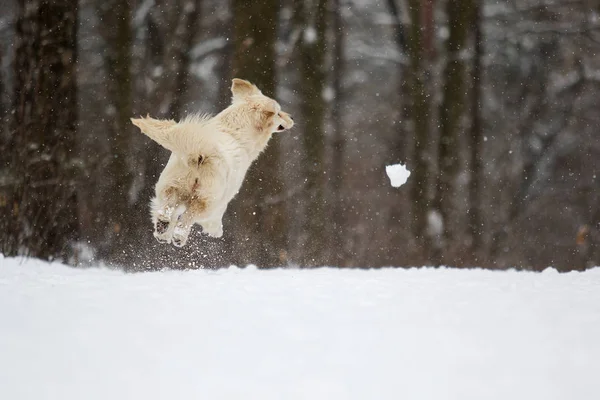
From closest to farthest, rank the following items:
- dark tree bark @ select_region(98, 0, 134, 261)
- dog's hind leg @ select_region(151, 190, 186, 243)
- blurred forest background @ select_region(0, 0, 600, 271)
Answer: dog's hind leg @ select_region(151, 190, 186, 243)
blurred forest background @ select_region(0, 0, 600, 271)
dark tree bark @ select_region(98, 0, 134, 261)

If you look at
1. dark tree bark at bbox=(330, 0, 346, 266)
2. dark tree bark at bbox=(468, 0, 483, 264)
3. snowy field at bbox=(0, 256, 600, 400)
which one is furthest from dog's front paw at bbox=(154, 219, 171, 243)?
dark tree bark at bbox=(468, 0, 483, 264)

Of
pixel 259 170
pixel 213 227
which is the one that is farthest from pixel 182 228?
pixel 259 170

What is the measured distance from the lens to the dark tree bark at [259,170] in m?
8.95

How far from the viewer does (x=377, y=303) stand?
4926mm

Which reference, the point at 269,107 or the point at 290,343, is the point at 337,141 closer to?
the point at 269,107

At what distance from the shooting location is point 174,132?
226 inches

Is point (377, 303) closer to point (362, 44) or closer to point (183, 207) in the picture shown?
point (183, 207)

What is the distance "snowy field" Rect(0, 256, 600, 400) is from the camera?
3246 mm

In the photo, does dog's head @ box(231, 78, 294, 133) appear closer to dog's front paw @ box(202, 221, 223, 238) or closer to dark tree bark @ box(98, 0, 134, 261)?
dog's front paw @ box(202, 221, 223, 238)

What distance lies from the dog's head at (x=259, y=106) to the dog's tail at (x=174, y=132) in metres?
0.88

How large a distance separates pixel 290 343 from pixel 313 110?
6.04 metres

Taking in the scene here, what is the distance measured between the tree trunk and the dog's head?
8.79ft

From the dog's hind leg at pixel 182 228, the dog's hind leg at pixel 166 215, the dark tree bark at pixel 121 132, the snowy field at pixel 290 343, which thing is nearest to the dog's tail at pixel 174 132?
the dog's hind leg at pixel 166 215

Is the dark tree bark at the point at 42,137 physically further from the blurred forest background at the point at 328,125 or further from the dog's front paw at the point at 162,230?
the dog's front paw at the point at 162,230
